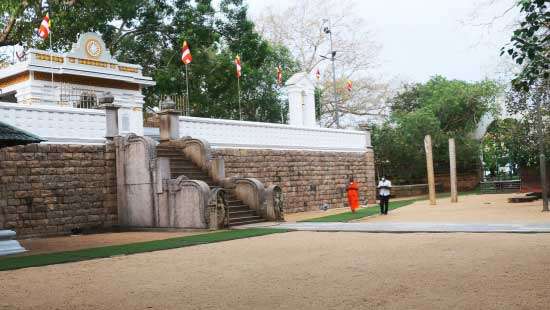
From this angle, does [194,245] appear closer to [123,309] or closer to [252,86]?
[123,309]

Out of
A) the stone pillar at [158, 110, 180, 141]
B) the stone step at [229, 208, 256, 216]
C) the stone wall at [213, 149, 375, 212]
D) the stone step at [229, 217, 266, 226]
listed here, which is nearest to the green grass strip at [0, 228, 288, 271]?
the stone step at [229, 217, 266, 226]

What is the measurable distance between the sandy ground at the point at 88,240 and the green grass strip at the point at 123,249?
0.71 meters

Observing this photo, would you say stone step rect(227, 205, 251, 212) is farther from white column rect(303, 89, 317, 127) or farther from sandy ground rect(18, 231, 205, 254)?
white column rect(303, 89, 317, 127)

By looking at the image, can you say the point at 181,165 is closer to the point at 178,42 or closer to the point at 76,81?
the point at 76,81

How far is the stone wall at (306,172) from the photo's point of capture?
20312 millimetres

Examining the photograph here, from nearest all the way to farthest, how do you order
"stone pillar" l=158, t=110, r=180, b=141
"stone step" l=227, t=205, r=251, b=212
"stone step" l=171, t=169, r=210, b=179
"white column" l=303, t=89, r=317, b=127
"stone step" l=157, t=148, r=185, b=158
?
"stone step" l=227, t=205, r=251, b=212
"stone step" l=171, t=169, r=210, b=179
"stone step" l=157, t=148, r=185, b=158
"stone pillar" l=158, t=110, r=180, b=141
"white column" l=303, t=89, r=317, b=127

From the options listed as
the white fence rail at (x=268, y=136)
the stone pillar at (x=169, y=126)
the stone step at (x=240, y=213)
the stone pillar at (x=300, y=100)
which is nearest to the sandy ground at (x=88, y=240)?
the stone step at (x=240, y=213)

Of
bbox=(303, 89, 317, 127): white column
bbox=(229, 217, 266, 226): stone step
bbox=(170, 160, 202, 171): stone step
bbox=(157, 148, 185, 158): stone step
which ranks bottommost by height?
bbox=(229, 217, 266, 226): stone step

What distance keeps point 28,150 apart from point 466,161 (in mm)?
28905

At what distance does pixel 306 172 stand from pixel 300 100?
198 inches

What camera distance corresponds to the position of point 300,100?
88.0ft

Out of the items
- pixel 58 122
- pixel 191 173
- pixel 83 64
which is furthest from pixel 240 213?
pixel 83 64

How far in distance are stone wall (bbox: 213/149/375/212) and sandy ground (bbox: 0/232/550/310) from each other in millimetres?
9795

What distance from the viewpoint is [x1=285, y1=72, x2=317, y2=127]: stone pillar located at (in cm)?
2667
